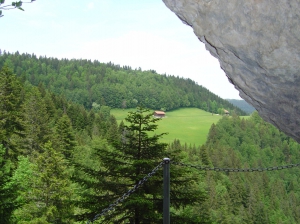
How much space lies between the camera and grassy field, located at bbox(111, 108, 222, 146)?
4841 inches

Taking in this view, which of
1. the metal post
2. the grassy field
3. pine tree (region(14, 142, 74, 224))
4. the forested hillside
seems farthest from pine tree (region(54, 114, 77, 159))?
the forested hillside

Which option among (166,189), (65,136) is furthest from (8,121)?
(166,189)

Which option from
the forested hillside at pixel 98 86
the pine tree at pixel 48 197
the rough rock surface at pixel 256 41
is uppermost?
the forested hillside at pixel 98 86

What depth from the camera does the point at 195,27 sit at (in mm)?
5242

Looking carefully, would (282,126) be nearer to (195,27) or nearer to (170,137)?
(195,27)

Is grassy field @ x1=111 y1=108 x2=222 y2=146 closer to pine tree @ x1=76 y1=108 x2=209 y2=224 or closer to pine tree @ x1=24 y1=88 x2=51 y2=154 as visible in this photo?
pine tree @ x1=24 y1=88 x2=51 y2=154

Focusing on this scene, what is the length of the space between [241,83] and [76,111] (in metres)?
67.3

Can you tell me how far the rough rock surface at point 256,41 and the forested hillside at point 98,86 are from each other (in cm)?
14287

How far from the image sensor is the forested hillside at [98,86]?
15388 centimetres

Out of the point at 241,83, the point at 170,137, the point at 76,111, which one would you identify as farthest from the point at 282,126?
the point at 170,137

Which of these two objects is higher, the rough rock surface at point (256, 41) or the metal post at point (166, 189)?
the rough rock surface at point (256, 41)

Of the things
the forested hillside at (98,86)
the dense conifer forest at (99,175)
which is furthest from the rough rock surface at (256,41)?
the forested hillside at (98,86)

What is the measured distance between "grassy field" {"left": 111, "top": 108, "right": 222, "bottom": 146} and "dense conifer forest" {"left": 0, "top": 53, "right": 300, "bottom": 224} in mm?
24304

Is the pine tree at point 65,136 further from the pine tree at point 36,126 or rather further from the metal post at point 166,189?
the metal post at point 166,189
